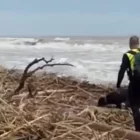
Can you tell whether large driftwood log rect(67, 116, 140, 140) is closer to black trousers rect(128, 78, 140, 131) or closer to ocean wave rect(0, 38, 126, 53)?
black trousers rect(128, 78, 140, 131)

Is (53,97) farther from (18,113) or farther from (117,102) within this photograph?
(18,113)

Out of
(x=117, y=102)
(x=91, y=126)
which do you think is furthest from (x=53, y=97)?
(x=91, y=126)

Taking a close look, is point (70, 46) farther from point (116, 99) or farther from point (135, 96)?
point (135, 96)

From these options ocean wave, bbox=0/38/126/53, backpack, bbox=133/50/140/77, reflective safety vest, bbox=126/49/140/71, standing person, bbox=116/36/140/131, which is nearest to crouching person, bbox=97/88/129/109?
standing person, bbox=116/36/140/131

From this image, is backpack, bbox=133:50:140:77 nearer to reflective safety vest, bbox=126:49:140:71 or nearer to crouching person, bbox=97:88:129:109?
reflective safety vest, bbox=126:49:140:71

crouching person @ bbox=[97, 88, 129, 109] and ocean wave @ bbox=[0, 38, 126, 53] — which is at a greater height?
crouching person @ bbox=[97, 88, 129, 109]

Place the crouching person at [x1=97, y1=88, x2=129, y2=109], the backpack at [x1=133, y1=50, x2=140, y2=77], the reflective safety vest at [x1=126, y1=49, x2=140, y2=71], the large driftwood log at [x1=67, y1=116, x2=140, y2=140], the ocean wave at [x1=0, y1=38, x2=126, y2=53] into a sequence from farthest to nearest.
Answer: the ocean wave at [x1=0, y1=38, x2=126, y2=53] < the crouching person at [x1=97, y1=88, x2=129, y2=109] < the reflective safety vest at [x1=126, y1=49, x2=140, y2=71] < the backpack at [x1=133, y1=50, x2=140, y2=77] < the large driftwood log at [x1=67, y1=116, x2=140, y2=140]

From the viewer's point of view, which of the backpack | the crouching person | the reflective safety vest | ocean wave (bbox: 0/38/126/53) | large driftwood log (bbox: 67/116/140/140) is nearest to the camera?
large driftwood log (bbox: 67/116/140/140)

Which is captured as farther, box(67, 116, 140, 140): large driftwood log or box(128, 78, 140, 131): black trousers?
box(128, 78, 140, 131): black trousers

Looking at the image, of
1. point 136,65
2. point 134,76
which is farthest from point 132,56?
point 134,76

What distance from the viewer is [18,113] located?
563 cm

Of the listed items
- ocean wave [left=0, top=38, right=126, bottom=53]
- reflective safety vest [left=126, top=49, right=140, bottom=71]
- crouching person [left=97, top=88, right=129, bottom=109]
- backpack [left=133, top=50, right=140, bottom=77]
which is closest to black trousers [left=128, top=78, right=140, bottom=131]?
backpack [left=133, top=50, right=140, bottom=77]

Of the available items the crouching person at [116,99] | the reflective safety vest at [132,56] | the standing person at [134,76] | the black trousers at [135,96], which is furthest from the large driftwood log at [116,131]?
the crouching person at [116,99]

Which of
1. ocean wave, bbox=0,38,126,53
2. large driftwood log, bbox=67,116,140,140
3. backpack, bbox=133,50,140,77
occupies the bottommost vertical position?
ocean wave, bbox=0,38,126,53
